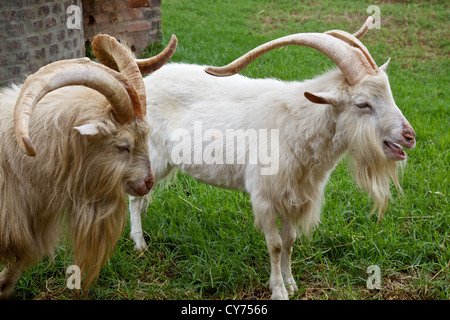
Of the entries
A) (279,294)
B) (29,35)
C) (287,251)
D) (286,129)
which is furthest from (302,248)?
(29,35)

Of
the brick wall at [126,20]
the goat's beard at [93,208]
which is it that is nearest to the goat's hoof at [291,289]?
the goat's beard at [93,208]

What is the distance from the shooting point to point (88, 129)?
2.71 m

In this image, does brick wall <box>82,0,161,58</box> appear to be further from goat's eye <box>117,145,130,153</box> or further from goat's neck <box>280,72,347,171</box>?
goat's eye <box>117,145,130,153</box>

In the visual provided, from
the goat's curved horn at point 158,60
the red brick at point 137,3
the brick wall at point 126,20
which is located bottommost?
the brick wall at point 126,20

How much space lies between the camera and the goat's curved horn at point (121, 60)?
9.84 feet

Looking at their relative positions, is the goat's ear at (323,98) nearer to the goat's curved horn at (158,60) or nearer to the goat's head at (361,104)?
the goat's head at (361,104)

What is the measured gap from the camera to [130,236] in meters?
4.30

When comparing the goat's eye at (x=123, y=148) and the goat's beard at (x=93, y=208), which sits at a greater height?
the goat's eye at (x=123, y=148)

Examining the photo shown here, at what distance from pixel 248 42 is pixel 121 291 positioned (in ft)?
23.3

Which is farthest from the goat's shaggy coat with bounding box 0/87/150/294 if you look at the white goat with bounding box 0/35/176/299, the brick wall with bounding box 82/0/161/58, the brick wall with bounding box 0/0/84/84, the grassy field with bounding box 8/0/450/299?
the brick wall with bounding box 82/0/161/58

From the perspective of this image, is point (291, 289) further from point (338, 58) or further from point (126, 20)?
point (126, 20)

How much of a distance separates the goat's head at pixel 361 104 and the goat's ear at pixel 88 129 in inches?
31.0

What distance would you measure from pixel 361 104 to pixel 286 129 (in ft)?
1.82

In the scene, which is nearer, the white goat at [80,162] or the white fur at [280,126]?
the white goat at [80,162]
